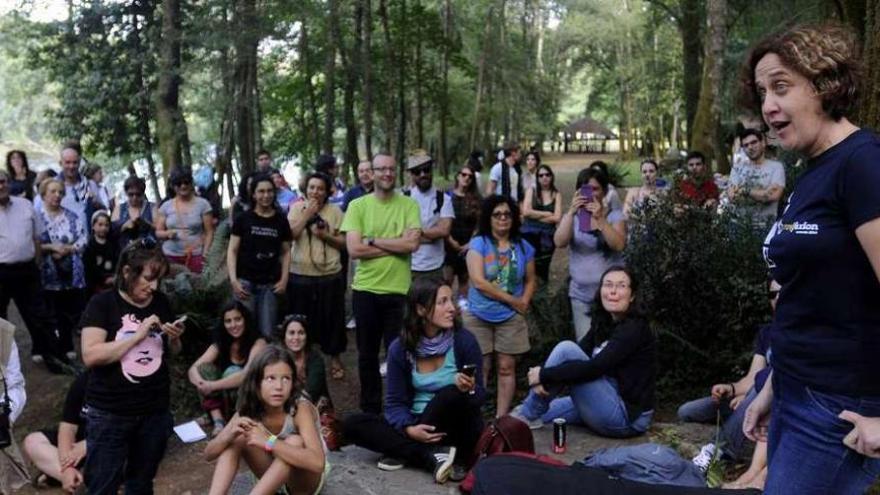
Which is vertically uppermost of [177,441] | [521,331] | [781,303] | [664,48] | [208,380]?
[664,48]

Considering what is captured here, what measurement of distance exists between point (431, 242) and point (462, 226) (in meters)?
1.32

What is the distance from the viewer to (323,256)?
699 centimetres

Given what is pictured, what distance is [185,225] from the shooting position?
802cm

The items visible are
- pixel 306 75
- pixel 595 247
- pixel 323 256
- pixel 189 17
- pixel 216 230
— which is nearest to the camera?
pixel 595 247

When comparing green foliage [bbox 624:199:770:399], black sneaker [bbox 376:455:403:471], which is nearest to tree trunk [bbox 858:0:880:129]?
green foliage [bbox 624:199:770:399]

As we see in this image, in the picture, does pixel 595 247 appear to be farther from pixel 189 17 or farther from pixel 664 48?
pixel 664 48

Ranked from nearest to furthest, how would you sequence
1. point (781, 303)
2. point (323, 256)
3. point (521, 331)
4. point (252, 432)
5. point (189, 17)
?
point (781, 303) → point (252, 432) → point (521, 331) → point (323, 256) → point (189, 17)

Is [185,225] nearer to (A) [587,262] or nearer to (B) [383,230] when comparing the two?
(B) [383,230]

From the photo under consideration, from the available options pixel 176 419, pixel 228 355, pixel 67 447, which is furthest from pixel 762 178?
pixel 67 447

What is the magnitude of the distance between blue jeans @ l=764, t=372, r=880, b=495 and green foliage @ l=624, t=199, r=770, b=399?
13.5 ft

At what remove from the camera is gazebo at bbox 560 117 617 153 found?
6209 centimetres

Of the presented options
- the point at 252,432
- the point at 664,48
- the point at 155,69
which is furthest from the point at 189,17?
the point at 664,48

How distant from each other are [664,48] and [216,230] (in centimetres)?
3833

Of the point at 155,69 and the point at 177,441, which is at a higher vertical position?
the point at 155,69
